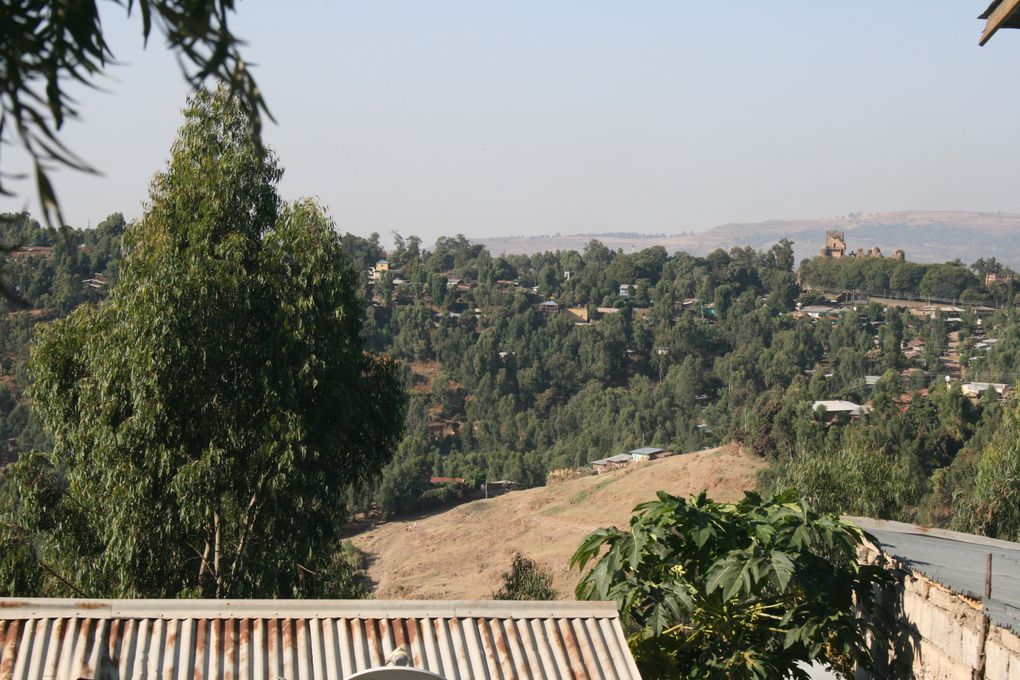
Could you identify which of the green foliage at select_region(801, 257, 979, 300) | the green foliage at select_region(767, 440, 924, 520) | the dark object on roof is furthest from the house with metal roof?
the dark object on roof

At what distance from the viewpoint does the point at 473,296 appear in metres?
79.7

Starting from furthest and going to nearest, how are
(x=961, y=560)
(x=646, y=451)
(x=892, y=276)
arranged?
1. (x=892, y=276)
2. (x=646, y=451)
3. (x=961, y=560)

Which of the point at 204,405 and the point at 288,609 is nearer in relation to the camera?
the point at 288,609

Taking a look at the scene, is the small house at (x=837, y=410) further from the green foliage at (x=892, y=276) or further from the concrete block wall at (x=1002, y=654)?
the green foliage at (x=892, y=276)

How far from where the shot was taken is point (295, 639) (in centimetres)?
456

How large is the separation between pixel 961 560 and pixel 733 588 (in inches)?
74.2

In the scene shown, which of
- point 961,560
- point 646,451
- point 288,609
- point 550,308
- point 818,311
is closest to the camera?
point 288,609

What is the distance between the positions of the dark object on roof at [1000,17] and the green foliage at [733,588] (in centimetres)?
274

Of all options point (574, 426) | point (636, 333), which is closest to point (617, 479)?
point (574, 426)

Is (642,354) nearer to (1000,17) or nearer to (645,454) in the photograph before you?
(645,454)

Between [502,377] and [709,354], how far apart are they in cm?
1473

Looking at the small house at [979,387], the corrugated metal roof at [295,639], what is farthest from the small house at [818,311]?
the corrugated metal roof at [295,639]

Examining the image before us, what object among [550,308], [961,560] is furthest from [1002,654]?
[550,308]

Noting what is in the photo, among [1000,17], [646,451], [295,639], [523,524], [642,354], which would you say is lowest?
[646,451]
